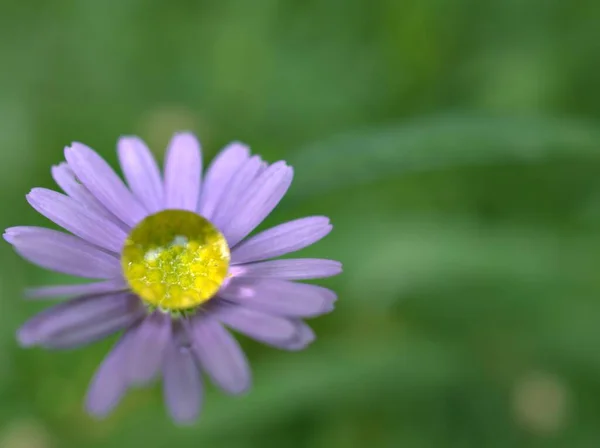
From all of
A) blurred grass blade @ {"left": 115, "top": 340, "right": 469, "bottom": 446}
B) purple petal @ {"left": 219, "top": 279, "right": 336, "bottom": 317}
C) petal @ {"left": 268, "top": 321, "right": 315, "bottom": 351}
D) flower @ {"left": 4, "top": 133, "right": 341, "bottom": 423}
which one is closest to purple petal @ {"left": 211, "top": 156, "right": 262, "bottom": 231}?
flower @ {"left": 4, "top": 133, "right": 341, "bottom": 423}

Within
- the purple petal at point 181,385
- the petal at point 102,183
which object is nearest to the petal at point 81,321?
the purple petal at point 181,385

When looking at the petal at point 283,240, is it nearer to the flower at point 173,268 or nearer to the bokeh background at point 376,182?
the flower at point 173,268

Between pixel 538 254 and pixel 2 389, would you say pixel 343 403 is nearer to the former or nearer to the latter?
pixel 538 254

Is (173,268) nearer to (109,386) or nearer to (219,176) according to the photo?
(219,176)

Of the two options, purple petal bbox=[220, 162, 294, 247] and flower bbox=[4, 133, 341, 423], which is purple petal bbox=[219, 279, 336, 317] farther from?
purple petal bbox=[220, 162, 294, 247]

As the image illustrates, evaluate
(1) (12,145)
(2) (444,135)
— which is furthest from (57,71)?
(2) (444,135)

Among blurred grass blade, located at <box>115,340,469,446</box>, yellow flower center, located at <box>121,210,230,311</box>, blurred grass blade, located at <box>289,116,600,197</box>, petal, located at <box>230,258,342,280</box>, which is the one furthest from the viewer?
blurred grass blade, located at <box>115,340,469,446</box>

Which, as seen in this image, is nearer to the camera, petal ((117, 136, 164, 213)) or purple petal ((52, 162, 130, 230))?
purple petal ((52, 162, 130, 230))
